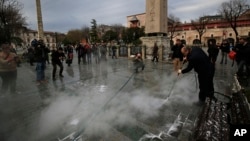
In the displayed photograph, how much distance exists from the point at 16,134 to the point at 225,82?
7.39 meters

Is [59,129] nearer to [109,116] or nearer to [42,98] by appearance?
[109,116]

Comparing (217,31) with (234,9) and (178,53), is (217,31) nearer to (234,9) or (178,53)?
(234,9)

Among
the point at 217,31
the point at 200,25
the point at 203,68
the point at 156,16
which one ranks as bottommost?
the point at 203,68

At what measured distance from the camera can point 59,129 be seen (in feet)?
12.3

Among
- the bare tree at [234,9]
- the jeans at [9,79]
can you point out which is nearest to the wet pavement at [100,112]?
the jeans at [9,79]

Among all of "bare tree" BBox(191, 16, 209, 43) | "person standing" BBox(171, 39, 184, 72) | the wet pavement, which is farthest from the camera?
"bare tree" BBox(191, 16, 209, 43)

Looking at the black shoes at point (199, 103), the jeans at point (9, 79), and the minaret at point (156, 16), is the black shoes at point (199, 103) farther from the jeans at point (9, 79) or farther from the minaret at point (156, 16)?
the minaret at point (156, 16)

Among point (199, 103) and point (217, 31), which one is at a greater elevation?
point (217, 31)

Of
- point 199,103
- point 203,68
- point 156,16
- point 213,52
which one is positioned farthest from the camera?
point 156,16

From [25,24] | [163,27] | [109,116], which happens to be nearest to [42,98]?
[109,116]

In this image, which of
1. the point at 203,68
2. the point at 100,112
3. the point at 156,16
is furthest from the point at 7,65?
the point at 156,16

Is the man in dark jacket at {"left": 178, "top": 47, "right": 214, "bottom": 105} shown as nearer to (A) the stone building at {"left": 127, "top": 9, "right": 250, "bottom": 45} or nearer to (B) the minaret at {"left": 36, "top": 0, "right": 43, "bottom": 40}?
(B) the minaret at {"left": 36, "top": 0, "right": 43, "bottom": 40}

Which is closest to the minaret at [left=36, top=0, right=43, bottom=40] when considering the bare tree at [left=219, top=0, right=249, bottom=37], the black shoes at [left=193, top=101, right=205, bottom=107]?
the black shoes at [left=193, top=101, right=205, bottom=107]

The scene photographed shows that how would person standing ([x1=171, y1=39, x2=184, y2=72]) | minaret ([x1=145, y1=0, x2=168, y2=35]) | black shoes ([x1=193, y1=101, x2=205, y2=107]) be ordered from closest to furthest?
black shoes ([x1=193, y1=101, x2=205, y2=107]), person standing ([x1=171, y1=39, x2=184, y2=72]), minaret ([x1=145, y1=0, x2=168, y2=35])
